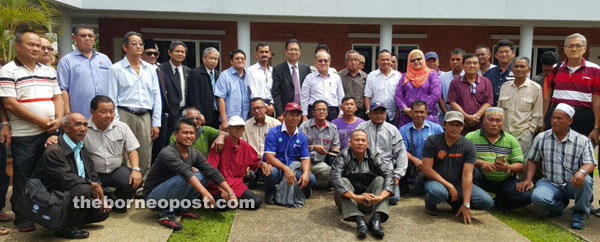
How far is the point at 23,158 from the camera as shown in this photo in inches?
139

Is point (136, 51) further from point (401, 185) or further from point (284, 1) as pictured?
point (284, 1)

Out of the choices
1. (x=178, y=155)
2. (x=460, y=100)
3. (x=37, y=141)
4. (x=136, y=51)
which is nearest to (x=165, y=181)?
(x=178, y=155)

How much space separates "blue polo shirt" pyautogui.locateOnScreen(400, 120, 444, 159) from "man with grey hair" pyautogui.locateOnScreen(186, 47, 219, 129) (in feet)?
8.17

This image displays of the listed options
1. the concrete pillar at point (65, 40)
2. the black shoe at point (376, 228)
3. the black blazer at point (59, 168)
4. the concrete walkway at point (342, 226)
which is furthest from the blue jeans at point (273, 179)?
the concrete pillar at point (65, 40)

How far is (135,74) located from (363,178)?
8.80 ft

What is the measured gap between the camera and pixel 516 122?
15.7 feet

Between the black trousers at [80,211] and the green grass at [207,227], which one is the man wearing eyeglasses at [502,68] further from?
the black trousers at [80,211]

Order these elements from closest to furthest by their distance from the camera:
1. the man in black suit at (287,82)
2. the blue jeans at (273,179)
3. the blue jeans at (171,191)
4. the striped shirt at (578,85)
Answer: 1. the blue jeans at (171,191)
2. the striped shirt at (578,85)
3. the blue jeans at (273,179)
4. the man in black suit at (287,82)

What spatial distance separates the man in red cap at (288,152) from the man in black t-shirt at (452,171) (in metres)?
1.30

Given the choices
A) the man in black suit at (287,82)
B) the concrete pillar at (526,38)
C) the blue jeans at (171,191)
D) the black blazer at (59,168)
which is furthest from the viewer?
the concrete pillar at (526,38)

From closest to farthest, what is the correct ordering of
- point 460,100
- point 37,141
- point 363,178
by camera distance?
point 37,141 < point 363,178 < point 460,100

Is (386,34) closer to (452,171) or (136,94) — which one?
(452,171)

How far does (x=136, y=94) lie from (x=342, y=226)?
8.50 ft

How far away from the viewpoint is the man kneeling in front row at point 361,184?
12.2 ft
